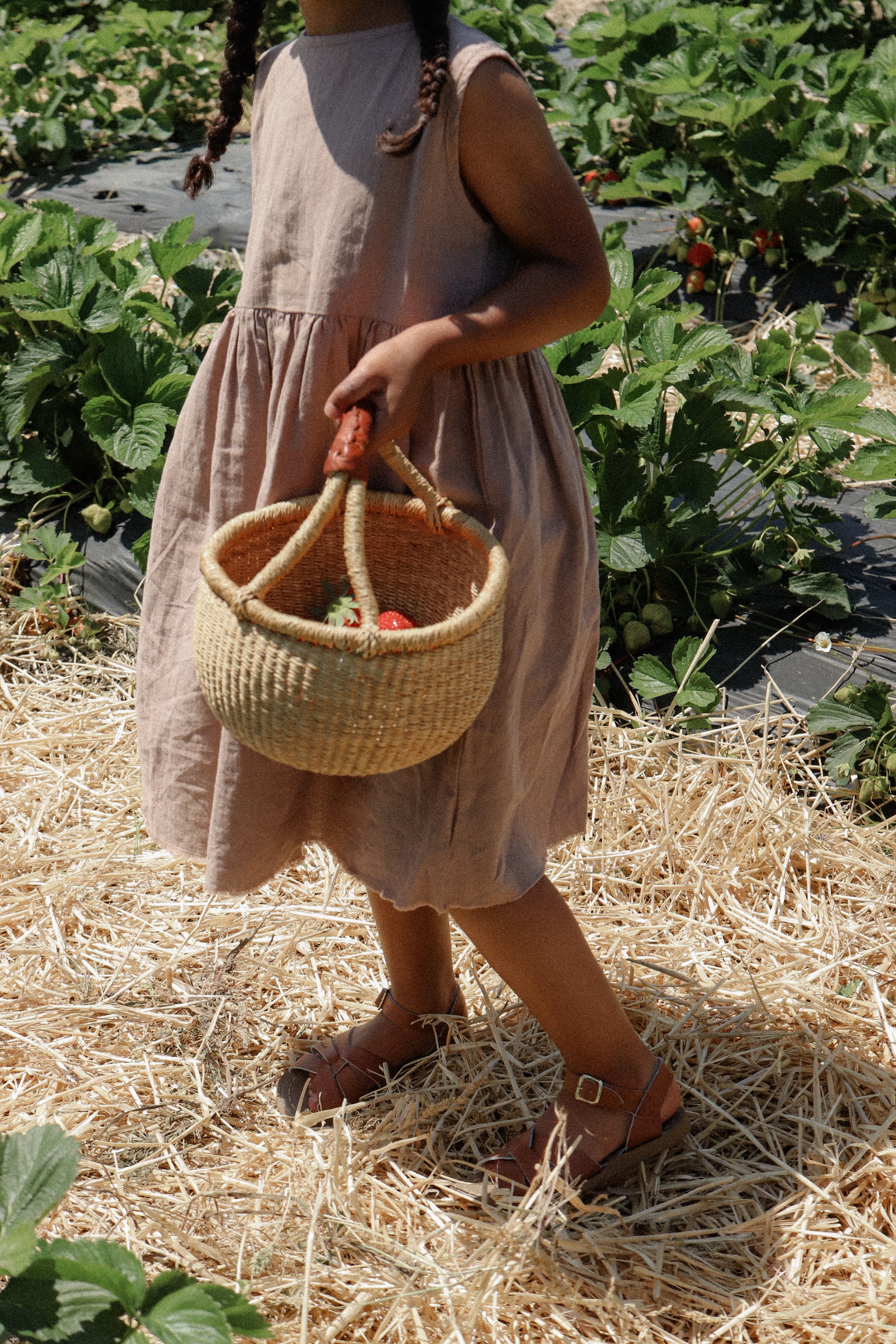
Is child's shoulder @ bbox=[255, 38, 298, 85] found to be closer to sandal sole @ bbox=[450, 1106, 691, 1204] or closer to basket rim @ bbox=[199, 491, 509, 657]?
basket rim @ bbox=[199, 491, 509, 657]

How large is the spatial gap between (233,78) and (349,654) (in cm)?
76

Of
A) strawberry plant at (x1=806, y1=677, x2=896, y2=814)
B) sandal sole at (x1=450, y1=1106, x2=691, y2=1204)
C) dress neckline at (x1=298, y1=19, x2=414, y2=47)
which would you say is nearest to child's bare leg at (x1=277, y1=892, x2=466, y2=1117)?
sandal sole at (x1=450, y1=1106, x2=691, y2=1204)

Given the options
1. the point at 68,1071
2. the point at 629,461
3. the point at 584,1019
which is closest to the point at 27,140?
the point at 629,461

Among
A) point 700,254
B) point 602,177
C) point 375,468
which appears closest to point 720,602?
point 375,468

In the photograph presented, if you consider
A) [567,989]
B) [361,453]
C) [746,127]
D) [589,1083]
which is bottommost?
[589,1083]

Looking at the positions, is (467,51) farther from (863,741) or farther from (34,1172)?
(863,741)

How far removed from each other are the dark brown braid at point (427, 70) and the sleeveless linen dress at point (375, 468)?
0.04 feet

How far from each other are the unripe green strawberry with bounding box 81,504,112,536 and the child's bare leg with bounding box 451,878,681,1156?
163 centimetres

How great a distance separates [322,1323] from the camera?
127cm

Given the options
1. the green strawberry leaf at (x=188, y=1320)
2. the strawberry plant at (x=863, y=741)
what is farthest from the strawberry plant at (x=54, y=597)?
the green strawberry leaf at (x=188, y=1320)

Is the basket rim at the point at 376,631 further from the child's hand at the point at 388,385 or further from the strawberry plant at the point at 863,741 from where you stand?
the strawberry plant at the point at 863,741

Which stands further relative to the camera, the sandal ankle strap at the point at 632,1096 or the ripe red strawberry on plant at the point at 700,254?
the ripe red strawberry on plant at the point at 700,254

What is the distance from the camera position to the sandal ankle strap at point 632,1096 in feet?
4.54

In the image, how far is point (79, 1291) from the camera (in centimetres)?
94
